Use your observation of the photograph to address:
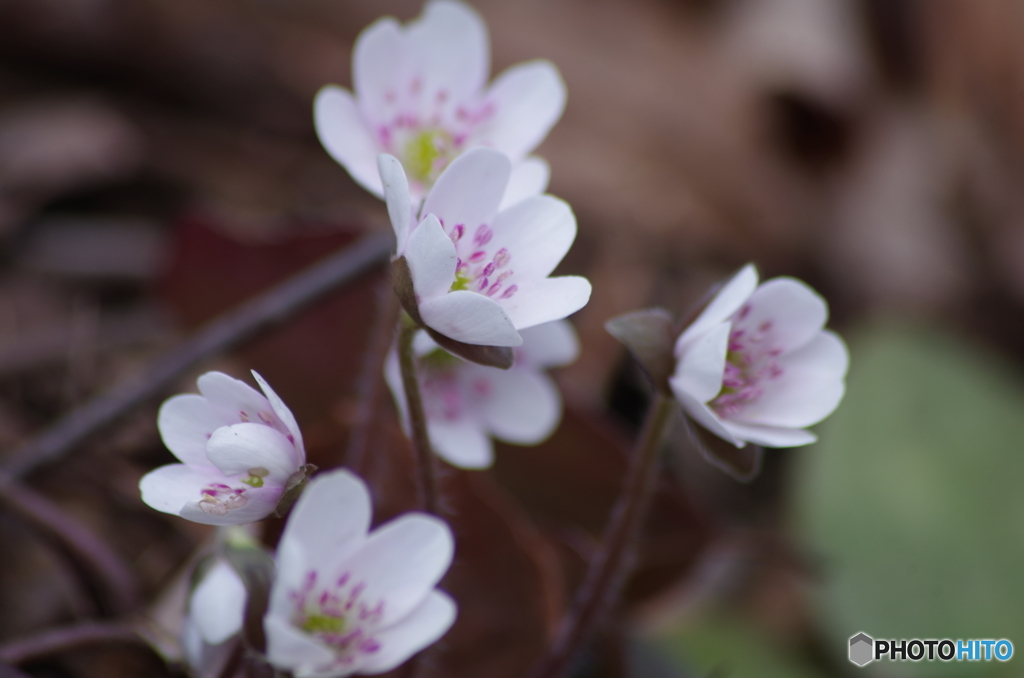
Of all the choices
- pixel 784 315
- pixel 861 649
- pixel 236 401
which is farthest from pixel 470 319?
pixel 861 649

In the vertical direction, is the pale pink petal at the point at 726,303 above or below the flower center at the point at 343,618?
above

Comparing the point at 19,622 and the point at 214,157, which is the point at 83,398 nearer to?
the point at 19,622

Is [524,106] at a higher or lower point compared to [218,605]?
higher

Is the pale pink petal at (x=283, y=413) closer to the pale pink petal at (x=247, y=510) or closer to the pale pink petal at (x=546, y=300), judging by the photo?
the pale pink petal at (x=247, y=510)

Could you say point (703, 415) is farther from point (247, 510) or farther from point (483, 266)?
point (247, 510)

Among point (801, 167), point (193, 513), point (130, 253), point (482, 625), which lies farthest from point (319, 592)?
point (801, 167)

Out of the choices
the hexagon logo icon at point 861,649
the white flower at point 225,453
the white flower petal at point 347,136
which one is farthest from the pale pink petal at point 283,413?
the hexagon logo icon at point 861,649
